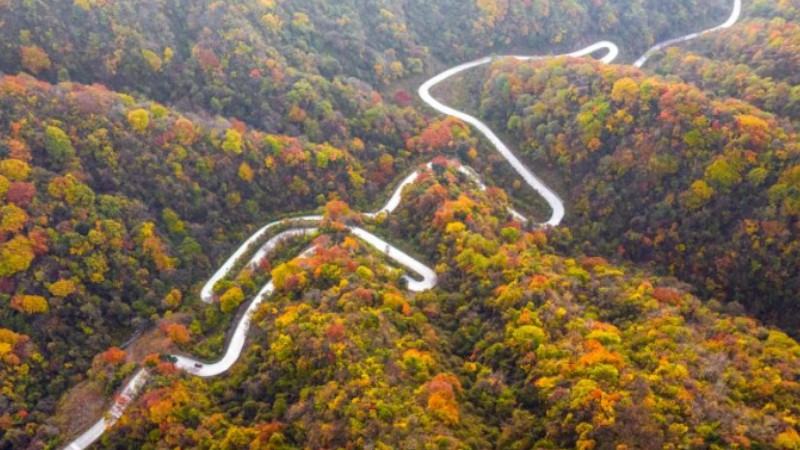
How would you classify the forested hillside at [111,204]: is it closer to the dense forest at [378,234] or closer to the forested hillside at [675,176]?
the dense forest at [378,234]

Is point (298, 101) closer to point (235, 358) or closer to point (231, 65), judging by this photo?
point (231, 65)

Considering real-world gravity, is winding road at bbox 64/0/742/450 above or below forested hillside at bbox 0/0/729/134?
below

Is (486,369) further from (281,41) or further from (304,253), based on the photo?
(281,41)

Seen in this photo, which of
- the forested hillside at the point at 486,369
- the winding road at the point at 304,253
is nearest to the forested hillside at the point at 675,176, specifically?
the winding road at the point at 304,253

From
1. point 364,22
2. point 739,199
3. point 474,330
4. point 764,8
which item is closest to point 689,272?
point 739,199

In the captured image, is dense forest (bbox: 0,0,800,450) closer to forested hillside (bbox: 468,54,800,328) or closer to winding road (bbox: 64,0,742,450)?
forested hillside (bbox: 468,54,800,328)

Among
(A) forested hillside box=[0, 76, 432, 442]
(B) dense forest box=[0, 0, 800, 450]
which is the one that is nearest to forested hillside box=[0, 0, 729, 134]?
(B) dense forest box=[0, 0, 800, 450]
